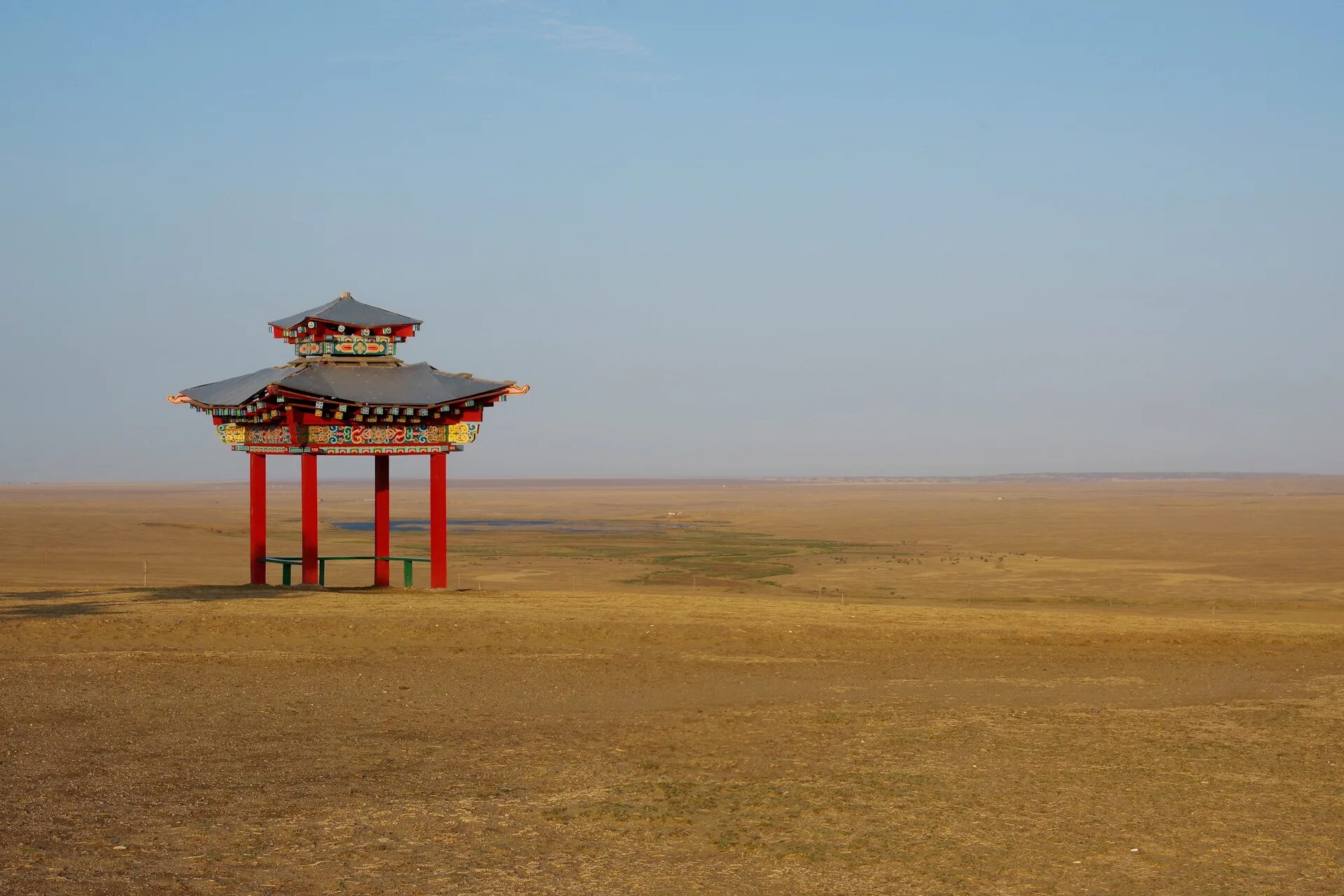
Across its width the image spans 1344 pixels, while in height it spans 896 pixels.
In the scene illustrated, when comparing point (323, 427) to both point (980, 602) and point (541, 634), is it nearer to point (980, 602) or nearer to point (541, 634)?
point (541, 634)

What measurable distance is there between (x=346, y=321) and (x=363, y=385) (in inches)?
57.4

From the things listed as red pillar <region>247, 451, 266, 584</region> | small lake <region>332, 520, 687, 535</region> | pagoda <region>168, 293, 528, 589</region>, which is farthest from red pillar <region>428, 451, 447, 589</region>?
small lake <region>332, 520, 687, 535</region>

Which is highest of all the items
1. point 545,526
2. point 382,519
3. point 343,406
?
point 343,406

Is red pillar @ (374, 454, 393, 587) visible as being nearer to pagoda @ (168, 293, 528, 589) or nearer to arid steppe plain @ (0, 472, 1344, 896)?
pagoda @ (168, 293, 528, 589)

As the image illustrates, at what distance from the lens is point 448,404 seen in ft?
73.3

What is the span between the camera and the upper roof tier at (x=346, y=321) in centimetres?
2314

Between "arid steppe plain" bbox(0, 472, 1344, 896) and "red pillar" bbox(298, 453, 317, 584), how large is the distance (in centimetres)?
103

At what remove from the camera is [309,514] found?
22797 millimetres

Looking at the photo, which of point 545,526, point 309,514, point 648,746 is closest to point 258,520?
point 309,514

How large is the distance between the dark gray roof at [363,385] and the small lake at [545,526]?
33291mm

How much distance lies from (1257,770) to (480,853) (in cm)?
629

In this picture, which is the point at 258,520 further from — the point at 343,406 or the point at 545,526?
the point at 545,526

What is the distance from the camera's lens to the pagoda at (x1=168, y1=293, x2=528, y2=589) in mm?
21984

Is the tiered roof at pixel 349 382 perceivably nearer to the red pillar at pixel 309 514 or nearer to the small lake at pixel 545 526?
the red pillar at pixel 309 514
